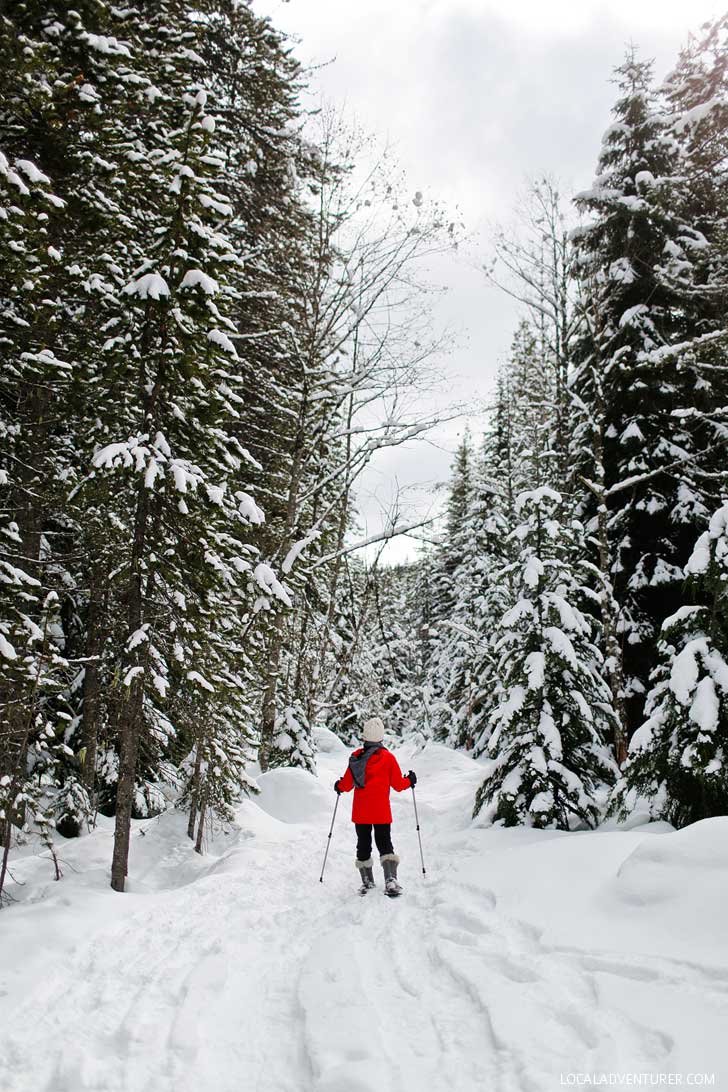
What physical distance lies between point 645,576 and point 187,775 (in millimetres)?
9647

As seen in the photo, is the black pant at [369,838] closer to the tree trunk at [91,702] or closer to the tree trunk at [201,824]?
the tree trunk at [201,824]

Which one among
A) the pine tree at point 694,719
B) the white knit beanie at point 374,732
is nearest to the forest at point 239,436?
the pine tree at point 694,719

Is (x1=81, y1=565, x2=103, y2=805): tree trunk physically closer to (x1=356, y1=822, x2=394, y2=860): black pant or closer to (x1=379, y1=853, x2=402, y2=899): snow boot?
(x1=356, y1=822, x2=394, y2=860): black pant

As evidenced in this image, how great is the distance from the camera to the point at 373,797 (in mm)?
7629

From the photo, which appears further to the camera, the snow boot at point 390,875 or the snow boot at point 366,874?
the snow boot at point 366,874

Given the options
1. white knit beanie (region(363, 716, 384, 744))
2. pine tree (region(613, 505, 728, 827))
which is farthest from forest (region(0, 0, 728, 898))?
white knit beanie (region(363, 716, 384, 744))

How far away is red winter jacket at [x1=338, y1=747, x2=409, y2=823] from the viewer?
7.57 metres

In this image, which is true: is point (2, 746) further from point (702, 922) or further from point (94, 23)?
point (94, 23)

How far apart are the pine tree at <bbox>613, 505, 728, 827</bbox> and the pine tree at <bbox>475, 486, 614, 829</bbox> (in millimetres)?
1092

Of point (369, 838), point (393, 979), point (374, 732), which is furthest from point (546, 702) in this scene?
point (393, 979)

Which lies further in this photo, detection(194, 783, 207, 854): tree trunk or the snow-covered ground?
detection(194, 783, 207, 854): tree trunk

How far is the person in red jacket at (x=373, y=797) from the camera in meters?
7.32

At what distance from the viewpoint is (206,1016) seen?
4207 millimetres

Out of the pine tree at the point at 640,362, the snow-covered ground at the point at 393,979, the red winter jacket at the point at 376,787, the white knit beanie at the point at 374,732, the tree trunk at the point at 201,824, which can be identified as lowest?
the tree trunk at the point at 201,824
